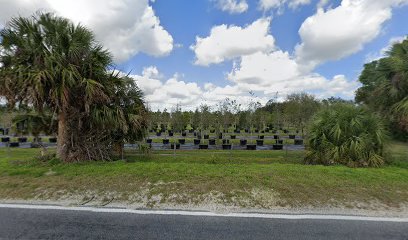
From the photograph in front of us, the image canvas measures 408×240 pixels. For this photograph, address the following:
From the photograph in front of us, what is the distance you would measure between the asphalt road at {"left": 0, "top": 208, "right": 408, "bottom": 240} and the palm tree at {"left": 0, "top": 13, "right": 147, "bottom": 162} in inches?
151

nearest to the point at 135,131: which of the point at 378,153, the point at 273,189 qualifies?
the point at 273,189

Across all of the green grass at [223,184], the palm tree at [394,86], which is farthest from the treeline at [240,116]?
the green grass at [223,184]

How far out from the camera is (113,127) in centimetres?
771

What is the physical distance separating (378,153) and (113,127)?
8.13m

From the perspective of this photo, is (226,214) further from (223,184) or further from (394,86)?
(394,86)

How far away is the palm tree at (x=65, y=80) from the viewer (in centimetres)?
657

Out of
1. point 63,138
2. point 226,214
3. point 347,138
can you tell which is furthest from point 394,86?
point 63,138

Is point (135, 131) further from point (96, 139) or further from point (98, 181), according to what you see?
point (98, 181)

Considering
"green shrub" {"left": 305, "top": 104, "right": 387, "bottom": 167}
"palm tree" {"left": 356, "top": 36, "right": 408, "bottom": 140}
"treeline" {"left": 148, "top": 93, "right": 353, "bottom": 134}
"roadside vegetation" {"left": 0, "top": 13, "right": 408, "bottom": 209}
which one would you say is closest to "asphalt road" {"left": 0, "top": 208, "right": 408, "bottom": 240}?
"roadside vegetation" {"left": 0, "top": 13, "right": 408, "bottom": 209}

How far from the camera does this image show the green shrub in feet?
23.4

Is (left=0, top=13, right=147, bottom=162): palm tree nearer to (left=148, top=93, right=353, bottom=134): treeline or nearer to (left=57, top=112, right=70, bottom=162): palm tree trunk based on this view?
(left=57, top=112, right=70, bottom=162): palm tree trunk

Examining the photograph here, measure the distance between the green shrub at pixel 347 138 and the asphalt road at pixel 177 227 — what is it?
4022 mm

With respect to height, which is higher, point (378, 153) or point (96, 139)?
point (96, 139)

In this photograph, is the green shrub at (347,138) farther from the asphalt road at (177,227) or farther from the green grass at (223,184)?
the asphalt road at (177,227)
